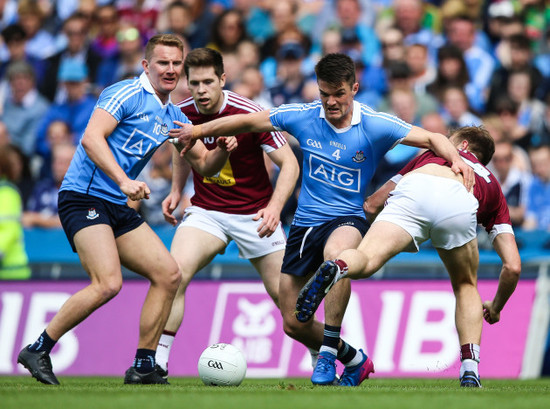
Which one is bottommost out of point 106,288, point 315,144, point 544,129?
point 106,288

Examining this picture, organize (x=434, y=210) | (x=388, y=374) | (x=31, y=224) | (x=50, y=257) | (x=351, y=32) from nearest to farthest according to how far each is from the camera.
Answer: (x=434, y=210) → (x=388, y=374) → (x=50, y=257) → (x=31, y=224) → (x=351, y=32)

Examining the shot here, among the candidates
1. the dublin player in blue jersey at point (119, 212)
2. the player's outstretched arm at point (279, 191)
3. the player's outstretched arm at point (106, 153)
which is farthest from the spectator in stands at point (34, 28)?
the player's outstretched arm at point (106, 153)

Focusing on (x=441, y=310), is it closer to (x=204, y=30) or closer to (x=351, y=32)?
(x=351, y=32)

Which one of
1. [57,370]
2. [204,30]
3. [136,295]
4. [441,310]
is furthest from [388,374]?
[204,30]

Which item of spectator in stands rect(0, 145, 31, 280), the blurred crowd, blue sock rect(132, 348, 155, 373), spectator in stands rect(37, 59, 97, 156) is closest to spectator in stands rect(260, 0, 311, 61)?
the blurred crowd

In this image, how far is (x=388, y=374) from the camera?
10992 millimetres

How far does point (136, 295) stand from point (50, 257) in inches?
54.4

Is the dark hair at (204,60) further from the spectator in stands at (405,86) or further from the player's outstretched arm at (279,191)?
the spectator in stands at (405,86)

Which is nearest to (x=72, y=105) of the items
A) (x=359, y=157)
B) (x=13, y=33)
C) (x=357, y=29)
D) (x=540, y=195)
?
(x=13, y=33)

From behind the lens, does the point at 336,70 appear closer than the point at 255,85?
Yes

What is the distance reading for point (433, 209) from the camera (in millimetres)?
7398

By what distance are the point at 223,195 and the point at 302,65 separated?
603cm

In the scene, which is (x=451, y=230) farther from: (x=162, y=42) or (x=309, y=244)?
(x=162, y=42)

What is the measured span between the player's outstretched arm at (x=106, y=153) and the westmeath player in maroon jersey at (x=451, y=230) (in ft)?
4.85
